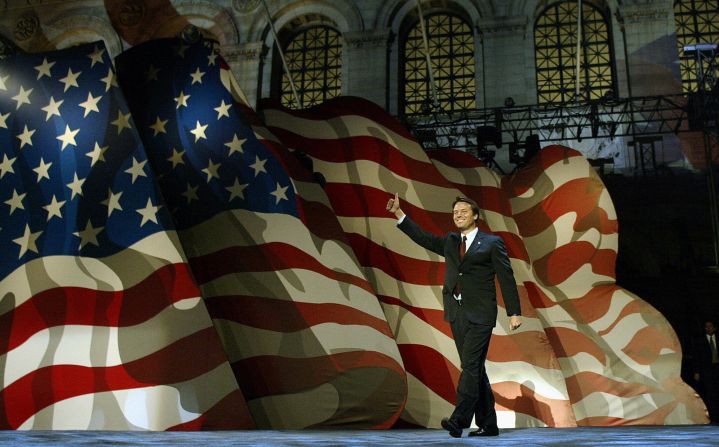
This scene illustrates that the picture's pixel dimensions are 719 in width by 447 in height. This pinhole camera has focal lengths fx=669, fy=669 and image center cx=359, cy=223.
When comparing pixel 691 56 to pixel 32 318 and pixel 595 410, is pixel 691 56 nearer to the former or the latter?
pixel 595 410

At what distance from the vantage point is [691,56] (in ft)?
59.9

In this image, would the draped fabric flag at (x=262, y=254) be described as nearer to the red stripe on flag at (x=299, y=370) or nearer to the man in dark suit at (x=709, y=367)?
Result: the red stripe on flag at (x=299, y=370)

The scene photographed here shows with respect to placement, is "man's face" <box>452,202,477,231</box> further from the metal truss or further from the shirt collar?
the metal truss

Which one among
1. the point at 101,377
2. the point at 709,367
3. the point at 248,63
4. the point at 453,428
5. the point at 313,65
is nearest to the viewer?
the point at 453,428

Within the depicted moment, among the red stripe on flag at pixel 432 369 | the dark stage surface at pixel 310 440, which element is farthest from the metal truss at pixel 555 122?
the dark stage surface at pixel 310 440

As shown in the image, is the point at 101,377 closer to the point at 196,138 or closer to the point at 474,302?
the point at 196,138

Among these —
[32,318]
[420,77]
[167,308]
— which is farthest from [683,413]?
[420,77]

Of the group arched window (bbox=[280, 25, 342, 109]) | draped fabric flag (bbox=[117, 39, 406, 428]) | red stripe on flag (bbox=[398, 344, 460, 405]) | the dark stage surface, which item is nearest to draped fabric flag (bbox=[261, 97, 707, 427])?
red stripe on flag (bbox=[398, 344, 460, 405])

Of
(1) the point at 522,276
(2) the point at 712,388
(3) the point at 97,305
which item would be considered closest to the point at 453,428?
(3) the point at 97,305

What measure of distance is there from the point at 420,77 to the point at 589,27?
17.4 feet

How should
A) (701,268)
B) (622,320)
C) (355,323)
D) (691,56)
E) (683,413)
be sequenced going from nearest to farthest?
1. (355,323)
2. (683,413)
3. (622,320)
4. (701,268)
5. (691,56)

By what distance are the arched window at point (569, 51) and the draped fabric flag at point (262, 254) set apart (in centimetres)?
1461

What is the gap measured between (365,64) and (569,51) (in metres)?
6.13

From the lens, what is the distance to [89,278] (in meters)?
5.52
